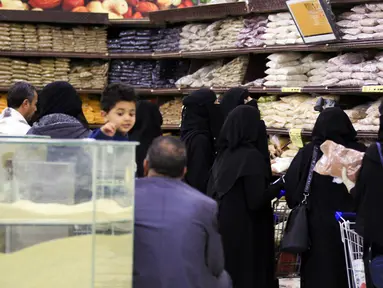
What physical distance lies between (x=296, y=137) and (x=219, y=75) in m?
1.66

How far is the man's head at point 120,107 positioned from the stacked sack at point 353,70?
9.35 ft

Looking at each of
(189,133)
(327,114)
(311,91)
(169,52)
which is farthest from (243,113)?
(169,52)

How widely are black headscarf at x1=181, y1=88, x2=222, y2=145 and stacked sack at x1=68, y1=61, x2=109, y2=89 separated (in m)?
3.17

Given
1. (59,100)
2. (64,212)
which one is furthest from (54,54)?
(64,212)

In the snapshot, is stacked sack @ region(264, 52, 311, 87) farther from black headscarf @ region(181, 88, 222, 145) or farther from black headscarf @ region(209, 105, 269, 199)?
black headscarf @ region(209, 105, 269, 199)

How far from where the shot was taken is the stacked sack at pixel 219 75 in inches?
323

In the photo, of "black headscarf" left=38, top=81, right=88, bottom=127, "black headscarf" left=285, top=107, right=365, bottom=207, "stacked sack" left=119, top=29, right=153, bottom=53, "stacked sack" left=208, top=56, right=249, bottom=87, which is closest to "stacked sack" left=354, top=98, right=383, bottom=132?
"black headscarf" left=285, top=107, right=365, bottom=207

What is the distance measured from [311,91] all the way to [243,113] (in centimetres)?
162

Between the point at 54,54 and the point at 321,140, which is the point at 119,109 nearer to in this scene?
the point at 321,140

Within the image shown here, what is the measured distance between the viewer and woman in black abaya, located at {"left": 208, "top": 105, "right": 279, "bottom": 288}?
5.62 metres

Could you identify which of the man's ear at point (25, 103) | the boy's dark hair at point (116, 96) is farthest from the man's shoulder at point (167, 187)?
the man's ear at point (25, 103)

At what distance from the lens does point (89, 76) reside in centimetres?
971

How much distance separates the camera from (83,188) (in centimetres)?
304

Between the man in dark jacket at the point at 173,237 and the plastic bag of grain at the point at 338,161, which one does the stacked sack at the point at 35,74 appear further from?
the man in dark jacket at the point at 173,237
